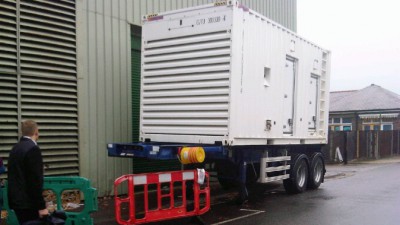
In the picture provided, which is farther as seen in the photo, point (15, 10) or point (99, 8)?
point (99, 8)

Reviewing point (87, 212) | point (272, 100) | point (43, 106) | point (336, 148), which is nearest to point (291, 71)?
point (272, 100)

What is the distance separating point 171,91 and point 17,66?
10.4 feet

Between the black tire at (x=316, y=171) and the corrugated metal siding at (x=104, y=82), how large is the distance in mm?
5134

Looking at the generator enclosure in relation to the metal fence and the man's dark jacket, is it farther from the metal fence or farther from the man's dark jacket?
the metal fence

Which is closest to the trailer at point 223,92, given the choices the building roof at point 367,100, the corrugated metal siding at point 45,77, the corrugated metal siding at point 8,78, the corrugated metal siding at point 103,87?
the corrugated metal siding at point 103,87

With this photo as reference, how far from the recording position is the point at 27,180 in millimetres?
4777

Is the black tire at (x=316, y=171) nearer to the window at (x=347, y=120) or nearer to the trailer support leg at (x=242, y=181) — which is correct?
the trailer support leg at (x=242, y=181)

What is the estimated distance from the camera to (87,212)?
621 cm

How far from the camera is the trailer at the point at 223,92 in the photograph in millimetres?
8969

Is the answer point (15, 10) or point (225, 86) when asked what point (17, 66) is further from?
point (225, 86)

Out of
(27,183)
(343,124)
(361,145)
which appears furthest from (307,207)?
(343,124)

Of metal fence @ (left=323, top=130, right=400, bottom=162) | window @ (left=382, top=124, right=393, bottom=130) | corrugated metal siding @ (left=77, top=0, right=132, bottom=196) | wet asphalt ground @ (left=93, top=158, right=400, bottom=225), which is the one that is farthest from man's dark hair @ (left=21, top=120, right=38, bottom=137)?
window @ (left=382, top=124, right=393, bottom=130)

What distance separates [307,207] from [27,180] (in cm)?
676

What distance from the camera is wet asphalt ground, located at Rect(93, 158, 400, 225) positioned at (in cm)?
849
